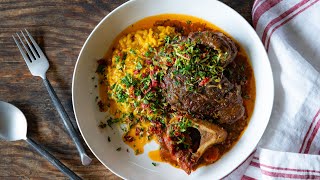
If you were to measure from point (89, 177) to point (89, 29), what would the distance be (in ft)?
5.51

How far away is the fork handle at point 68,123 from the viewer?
17.1ft

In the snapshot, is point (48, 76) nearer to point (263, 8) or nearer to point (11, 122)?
point (11, 122)

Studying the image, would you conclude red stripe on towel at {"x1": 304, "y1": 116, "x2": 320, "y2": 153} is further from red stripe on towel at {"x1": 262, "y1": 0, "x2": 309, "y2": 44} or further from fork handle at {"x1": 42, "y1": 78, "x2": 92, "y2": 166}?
fork handle at {"x1": 42, "y1": 78, "x2": 92, "y2": 166}

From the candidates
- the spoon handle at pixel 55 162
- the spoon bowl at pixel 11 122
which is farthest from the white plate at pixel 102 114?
the spoon bowl at pixel 11 122

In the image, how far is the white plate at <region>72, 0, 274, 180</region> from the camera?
4.99m

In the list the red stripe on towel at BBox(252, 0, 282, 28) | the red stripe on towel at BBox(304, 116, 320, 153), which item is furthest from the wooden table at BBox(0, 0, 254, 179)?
the red stripe on towel at BBox(304, 116, 320, 153)

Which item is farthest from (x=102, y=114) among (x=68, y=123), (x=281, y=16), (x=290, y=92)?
(x=281, y=16)

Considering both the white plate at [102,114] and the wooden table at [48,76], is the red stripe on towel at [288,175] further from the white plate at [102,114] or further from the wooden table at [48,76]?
the wooden table at [48,76]

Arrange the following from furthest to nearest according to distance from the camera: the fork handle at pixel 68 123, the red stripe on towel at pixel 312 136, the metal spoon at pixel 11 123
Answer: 1. the metal spoon at pixel 11 123
2. the fork handle at pixel 68 123
3. the red stripe on towel at pixel 312 136

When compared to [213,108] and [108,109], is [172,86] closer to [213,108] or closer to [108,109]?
[213,108]

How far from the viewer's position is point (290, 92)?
Result: 508 cm

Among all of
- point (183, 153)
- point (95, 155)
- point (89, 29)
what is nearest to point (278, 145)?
point (183, 153)

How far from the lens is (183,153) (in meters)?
4.90

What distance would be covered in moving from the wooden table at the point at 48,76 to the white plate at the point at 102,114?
0.85ft
